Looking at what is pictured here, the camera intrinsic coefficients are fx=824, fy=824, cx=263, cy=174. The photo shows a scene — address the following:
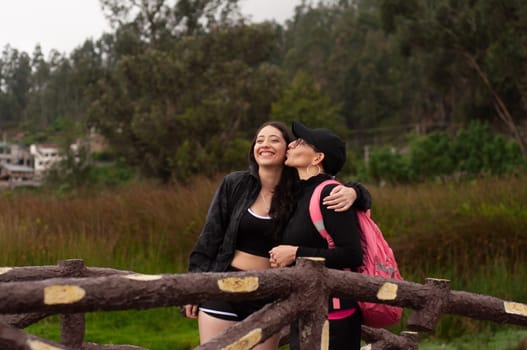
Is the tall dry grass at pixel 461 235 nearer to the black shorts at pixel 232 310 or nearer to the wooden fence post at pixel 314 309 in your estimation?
the black shorts at pixel 232 310

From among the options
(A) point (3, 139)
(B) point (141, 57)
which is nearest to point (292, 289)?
(B) point (141, 57)

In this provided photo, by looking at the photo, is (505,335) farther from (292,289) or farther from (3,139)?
(3,139)

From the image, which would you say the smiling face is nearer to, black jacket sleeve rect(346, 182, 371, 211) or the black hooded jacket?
the black hooded jacket

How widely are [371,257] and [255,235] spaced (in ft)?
1.79

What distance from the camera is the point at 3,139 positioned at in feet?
271

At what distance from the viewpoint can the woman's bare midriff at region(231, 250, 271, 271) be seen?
139 inches

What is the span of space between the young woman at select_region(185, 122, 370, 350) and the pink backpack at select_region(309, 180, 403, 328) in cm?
23

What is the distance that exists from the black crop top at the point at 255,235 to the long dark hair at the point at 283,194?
5 centimetres

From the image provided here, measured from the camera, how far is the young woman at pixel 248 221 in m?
3.49

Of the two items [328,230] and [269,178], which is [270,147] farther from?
[328,230]

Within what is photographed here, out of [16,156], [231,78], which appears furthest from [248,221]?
[16,156]

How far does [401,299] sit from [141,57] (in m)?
27.6

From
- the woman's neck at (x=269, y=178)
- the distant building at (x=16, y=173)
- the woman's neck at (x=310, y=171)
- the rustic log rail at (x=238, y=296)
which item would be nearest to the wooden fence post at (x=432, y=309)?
the rustic log rail at (x=238, y=296)

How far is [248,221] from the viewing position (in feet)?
11.5
